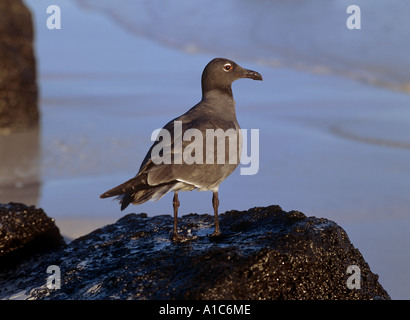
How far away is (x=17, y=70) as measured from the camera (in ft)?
31.3

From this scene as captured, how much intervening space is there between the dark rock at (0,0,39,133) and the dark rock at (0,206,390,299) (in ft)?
17.3

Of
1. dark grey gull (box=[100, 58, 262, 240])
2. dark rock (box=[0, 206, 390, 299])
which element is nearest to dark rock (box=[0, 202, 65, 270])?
dark rock (box=[0, 206, 390, 299])

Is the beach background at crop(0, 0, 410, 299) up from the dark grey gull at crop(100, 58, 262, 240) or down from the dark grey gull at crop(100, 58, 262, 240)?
up

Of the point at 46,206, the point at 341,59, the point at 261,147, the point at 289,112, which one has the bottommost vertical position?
the point at 46,206

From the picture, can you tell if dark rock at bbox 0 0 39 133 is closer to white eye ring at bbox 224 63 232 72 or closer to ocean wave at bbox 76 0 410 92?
ocean wave at bbox 76 0 410 92

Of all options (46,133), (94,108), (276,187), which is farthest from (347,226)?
(94,108)

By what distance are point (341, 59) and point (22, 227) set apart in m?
9.58

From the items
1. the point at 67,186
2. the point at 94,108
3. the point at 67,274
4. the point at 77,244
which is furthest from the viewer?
the point at 94,108

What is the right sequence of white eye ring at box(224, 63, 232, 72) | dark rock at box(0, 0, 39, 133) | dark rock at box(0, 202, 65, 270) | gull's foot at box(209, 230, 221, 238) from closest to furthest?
1. gull's foot at box(209, 230, 221, 238)
2. white eye ring at box(224, 63, 232, 72)
3. dark rock at box(0, 202, 65, 270)
4. dark rock at box(0, 0, 39, 133)

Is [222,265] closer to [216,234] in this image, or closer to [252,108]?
[216,234]

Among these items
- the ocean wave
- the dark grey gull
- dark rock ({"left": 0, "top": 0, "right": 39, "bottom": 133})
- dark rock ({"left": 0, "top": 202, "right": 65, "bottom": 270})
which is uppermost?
the ocean wave

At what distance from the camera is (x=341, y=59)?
1345cm

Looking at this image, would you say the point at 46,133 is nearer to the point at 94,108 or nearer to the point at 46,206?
the point at 94,108

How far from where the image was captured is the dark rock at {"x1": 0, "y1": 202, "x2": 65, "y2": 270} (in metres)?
4.97
